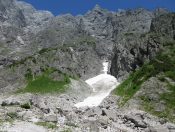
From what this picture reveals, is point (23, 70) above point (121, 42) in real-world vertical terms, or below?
below

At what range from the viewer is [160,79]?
376 feet

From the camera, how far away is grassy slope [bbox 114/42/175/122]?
97412 mm

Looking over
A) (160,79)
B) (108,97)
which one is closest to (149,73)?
(160,79)

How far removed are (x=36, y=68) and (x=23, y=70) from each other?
20.8 ft

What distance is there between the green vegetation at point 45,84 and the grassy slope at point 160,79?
3024 centimetres

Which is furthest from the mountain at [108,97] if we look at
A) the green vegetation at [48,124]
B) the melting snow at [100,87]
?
the melting snow at [100,87]

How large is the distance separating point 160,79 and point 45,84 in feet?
189

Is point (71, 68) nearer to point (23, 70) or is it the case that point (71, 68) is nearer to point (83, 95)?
point (23, 70)

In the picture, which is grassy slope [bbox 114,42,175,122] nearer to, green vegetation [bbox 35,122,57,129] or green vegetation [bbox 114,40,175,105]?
green vegetation [bbox 114,40,175,105]

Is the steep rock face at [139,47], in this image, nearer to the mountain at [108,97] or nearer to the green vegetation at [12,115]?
the mountain at [108,97]

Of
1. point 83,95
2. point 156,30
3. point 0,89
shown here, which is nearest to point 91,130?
point 83,95

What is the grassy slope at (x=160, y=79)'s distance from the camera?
97412mm

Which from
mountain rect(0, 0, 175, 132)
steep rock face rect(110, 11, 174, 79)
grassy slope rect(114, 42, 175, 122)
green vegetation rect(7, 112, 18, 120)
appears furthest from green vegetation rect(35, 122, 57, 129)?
steep rock face rect(110, 11, 174, 79)

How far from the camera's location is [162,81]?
113 meters
